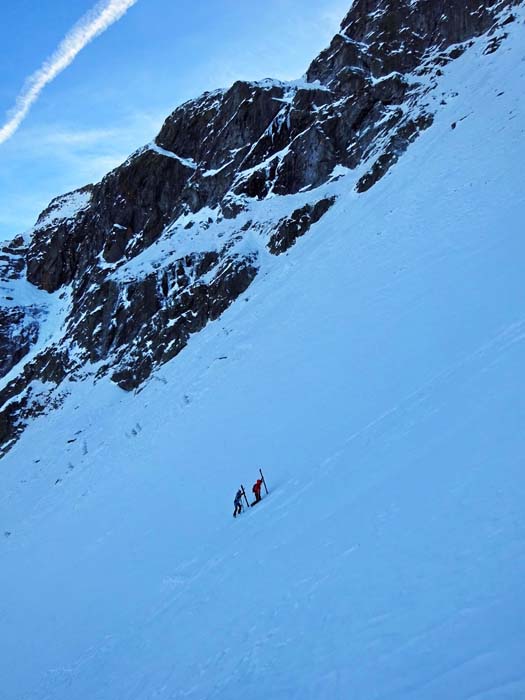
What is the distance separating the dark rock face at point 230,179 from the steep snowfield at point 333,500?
374 inches

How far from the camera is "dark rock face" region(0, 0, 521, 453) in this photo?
119ft

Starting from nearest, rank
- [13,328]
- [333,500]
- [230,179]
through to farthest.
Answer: [333,500], [230,179], [13,328]

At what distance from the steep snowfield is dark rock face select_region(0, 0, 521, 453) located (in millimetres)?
9495

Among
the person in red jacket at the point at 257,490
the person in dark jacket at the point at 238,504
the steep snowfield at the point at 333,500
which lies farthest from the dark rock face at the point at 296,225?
the person in dark jacket at the point at 238,504

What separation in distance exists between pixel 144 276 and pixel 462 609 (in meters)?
40.2

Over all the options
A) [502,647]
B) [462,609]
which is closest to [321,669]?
[462,609]

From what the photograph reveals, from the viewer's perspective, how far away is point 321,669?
4.88 meters

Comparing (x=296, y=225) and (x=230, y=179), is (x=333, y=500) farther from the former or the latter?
(x=230, y=179)

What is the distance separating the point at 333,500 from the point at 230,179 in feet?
135

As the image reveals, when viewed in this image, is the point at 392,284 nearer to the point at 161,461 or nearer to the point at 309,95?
the point at 161,461

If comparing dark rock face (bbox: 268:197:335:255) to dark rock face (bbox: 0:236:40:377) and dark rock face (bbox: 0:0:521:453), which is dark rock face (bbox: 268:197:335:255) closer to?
dark rock face (bbox: 0:0:521:453)

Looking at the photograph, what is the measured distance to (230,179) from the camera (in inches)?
1790

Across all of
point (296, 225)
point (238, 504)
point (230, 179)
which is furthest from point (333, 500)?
point (230, 179)

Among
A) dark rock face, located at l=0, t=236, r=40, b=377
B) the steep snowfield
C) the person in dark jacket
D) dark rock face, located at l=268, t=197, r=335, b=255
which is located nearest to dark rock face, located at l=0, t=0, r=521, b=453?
dark rock face, located at l=268, t=197, r=335, b=255
